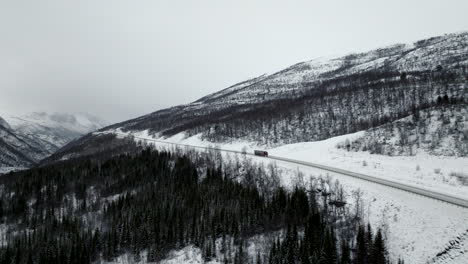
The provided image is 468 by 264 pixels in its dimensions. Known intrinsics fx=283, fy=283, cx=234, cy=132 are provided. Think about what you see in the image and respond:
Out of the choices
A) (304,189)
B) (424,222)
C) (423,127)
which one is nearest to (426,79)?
(423,127)

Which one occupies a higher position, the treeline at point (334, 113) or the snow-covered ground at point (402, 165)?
the treeline at point (334, 113)

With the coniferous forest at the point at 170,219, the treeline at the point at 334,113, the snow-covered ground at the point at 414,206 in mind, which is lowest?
the coniferous forest at the point at 170,219

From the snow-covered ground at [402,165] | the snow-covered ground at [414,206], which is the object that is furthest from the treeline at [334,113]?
the snow-covered ground at [414,206]

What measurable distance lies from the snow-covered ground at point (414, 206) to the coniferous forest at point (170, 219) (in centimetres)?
207

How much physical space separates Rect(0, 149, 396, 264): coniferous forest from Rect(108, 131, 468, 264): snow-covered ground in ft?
6.79

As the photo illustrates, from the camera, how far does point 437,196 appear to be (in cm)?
2555

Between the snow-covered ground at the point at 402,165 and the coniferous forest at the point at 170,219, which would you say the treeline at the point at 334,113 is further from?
the coniferous forest at the point at 170,219

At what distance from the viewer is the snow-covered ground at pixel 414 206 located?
832 inches

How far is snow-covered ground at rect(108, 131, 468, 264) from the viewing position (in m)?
21.1

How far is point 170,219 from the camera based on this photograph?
45.5m

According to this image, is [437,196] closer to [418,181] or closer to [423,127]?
[418,181]

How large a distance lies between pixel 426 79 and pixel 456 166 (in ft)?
320

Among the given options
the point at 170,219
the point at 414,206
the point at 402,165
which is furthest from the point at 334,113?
the point at 414,206

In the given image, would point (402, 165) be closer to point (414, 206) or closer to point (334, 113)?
point (414, 206)
